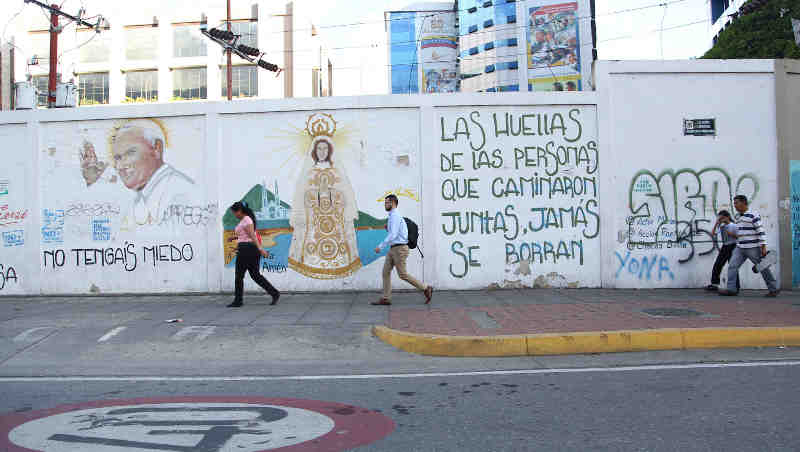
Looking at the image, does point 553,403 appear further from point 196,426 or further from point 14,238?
point 14,238

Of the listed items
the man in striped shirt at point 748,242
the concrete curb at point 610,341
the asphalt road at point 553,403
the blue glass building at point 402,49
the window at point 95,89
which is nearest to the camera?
the asphalt road at point 553,403

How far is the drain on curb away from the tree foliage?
24.0 metres

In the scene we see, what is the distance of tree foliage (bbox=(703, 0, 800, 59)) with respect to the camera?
27.6 m

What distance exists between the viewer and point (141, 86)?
54969mm

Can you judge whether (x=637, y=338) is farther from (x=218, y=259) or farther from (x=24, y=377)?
(x=218, y=259)

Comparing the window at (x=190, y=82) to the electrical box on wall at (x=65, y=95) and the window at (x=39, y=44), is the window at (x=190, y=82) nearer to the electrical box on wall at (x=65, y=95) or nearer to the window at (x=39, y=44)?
the window at (x=39, y=44)

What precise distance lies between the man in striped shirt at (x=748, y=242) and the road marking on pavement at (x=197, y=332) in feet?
27.9

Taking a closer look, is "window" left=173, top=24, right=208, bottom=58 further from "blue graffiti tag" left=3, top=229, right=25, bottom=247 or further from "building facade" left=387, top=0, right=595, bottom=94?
"blue graffiti tag" left=3, top=229, right=25, bottom=247

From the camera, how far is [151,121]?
1148 cm

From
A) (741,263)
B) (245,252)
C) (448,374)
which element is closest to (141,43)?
(245,252)

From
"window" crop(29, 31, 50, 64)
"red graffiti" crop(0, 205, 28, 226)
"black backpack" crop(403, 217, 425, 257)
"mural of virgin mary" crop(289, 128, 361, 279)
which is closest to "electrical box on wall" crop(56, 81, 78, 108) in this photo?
"red graffiti" crop(0, 205, 28, 226)

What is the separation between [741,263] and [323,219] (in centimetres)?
747

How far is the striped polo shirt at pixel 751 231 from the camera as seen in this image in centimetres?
980

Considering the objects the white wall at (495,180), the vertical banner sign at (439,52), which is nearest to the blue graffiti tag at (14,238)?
the white wall at (495,180)
